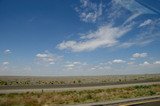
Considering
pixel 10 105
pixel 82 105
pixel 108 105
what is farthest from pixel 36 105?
pixel 108 105

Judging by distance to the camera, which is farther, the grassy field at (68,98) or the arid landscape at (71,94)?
the arid landscape at (71,94)

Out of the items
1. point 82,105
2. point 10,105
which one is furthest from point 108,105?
point 10,105

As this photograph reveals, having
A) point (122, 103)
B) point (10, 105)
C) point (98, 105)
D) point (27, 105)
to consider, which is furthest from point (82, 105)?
point (10, 105)

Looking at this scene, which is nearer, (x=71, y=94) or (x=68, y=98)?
(x=68, y=98)

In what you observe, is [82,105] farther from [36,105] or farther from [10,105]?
[10,105]

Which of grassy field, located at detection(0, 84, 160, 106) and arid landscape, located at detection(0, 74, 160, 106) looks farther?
arid landscape, located at detection(0, 74, 160, 106)

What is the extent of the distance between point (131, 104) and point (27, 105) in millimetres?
5706

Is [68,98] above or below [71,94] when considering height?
below

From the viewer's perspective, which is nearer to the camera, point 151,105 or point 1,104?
point 151,105

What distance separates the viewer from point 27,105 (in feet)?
44.9

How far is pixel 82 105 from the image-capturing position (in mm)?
11977

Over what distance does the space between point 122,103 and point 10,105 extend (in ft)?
20.3

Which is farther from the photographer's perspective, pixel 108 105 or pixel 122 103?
pixel 122 103

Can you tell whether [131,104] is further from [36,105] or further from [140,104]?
[36,105]
